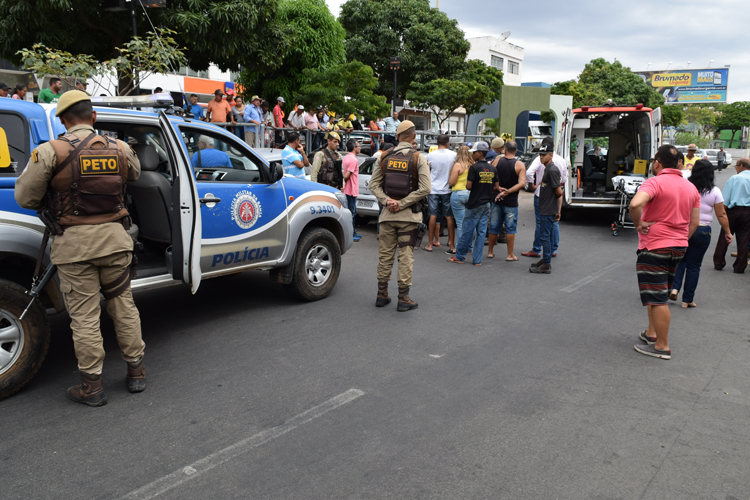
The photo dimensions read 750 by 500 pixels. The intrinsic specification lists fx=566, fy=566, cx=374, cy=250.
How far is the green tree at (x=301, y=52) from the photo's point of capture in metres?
22.7

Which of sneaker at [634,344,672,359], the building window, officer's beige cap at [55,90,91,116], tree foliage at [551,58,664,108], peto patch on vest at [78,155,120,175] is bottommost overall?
sneaker at [634,344,672,359]

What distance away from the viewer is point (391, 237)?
6.27m

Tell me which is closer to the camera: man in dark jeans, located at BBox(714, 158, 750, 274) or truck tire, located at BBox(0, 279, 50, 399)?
truck tire, located at BBox(0, 279, 50, 399)

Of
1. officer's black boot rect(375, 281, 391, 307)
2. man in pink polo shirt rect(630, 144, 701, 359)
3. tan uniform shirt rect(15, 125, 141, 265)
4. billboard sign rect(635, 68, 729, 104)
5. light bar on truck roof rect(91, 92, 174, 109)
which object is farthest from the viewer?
billboard sign rect(635, 68, 729, 104)

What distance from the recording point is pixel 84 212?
3.75 m

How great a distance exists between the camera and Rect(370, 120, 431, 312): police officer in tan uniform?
6.13 metres

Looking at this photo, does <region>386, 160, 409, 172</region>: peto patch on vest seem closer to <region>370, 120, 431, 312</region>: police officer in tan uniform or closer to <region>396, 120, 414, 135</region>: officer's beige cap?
<region>370, 120, 431, 312</region>: police officer in tan uniform

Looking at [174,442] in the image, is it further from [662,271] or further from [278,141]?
[278,141]

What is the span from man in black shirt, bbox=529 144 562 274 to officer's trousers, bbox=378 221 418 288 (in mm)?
2845

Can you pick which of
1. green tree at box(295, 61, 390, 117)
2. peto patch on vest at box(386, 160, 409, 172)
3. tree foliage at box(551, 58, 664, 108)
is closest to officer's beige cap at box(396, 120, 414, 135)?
peto patch on vest at box(386, 160, 409, 172)

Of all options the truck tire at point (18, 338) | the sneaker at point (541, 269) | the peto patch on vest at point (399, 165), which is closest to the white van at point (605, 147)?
the sneaker at point (541, 269)

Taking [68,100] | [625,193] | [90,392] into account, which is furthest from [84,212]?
[625,193]

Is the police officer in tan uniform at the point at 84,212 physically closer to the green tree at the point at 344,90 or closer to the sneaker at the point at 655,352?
the sneaker at the point at 655,352

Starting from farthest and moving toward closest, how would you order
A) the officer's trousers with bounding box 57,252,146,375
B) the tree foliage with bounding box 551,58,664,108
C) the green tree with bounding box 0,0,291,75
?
the tree foliage with bounding box 551,58,664,108 < the green tree with bounding box 0,0,291,75 < the officer's trousers with bounding box 57,252,146,375
